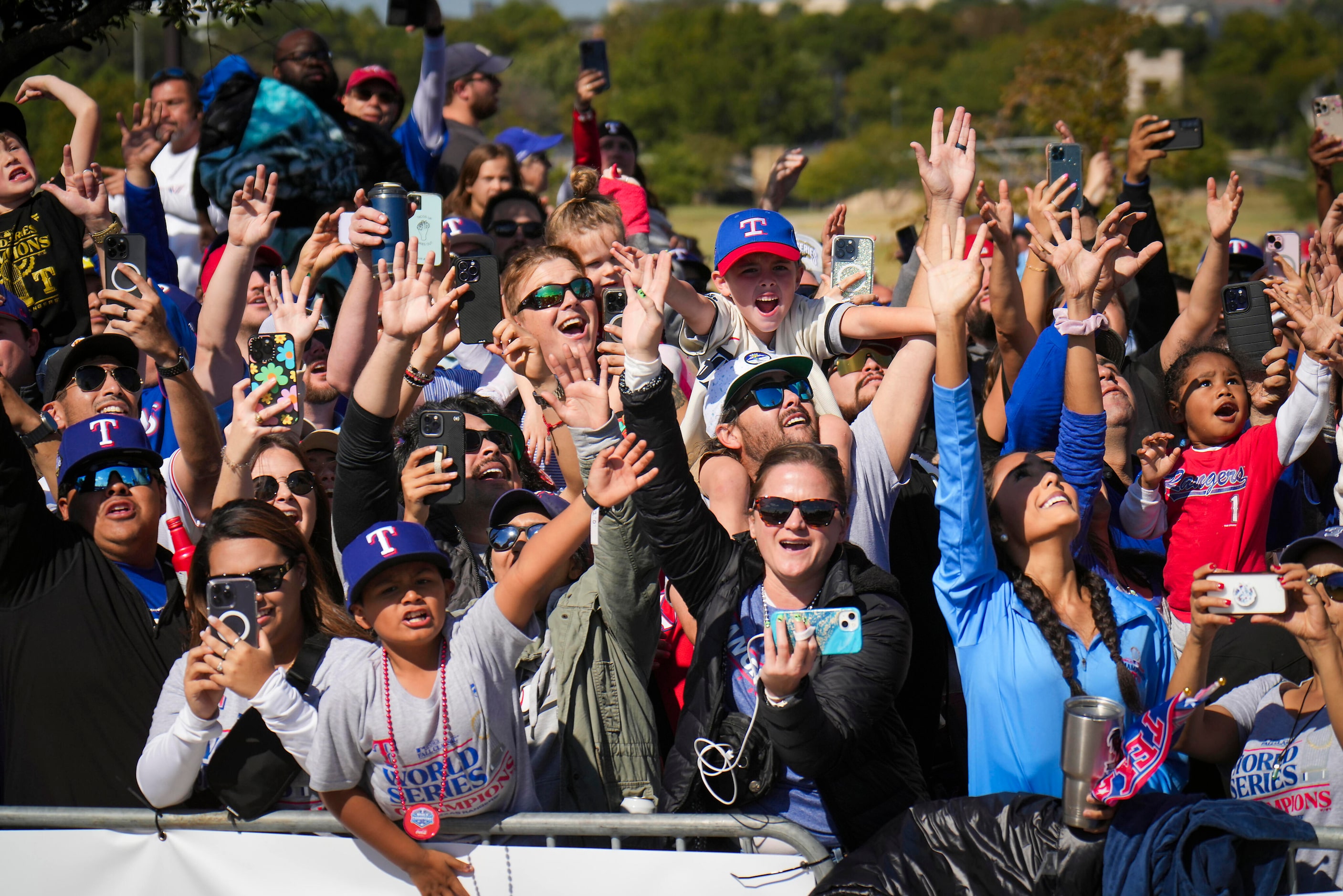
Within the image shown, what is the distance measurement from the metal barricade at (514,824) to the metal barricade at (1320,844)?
2 centimetres

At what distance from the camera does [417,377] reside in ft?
16.5

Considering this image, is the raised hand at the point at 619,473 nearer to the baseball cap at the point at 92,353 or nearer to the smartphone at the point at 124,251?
the baseball cap at the point at 92,353

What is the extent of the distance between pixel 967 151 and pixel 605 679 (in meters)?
2.30

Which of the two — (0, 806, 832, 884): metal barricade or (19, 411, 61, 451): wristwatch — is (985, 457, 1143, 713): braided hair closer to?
(0, 806, 832, 884): metal barricade

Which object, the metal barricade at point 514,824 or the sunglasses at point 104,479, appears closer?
the metal barricade at point 514,824

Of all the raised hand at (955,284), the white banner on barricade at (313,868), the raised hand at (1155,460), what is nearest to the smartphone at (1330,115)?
the raised hand at (1155,460)

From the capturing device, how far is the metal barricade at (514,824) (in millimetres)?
3600

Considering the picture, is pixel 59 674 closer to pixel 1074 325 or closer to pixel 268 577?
pixel 268 577

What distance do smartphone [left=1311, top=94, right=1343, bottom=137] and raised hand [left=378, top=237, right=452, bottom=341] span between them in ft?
16.0

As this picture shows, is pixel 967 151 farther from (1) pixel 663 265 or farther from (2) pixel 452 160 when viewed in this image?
(2) pixel 452 160

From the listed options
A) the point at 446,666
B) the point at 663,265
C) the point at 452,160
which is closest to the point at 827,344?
the point at 663,265

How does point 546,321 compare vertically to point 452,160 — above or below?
below

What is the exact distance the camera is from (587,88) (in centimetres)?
788

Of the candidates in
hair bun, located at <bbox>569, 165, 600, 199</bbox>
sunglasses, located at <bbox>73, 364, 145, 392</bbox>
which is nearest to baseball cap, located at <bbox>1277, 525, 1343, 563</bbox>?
hair bun, located at <bbox>569, 165, 600, 199</bbox>
